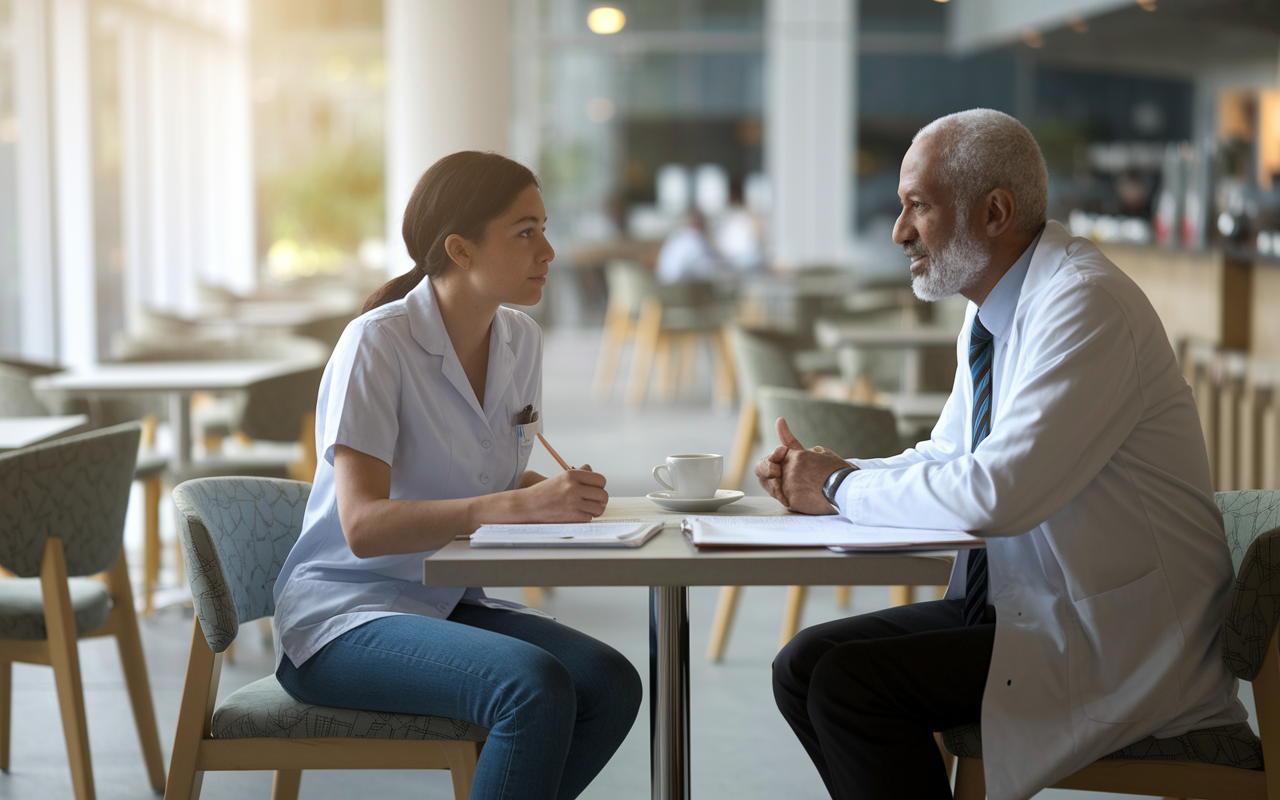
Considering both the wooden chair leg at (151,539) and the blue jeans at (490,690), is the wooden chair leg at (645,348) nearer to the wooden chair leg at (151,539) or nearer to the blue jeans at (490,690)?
the wooden chair leg at (151,539)

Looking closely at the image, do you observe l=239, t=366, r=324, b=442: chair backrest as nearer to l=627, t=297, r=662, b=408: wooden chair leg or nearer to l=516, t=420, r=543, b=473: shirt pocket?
l=516, t=420, r=543, b=473: shirt pocket

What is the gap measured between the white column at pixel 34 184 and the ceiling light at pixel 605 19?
637 centimetres

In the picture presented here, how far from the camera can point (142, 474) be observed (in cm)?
368

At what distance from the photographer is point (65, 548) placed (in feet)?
7.29

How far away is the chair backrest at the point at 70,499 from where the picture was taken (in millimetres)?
2137

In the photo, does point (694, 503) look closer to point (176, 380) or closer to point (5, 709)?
point (5, 709)

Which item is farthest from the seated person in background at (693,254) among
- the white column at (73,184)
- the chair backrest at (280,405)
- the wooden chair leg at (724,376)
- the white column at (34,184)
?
the chair backrest at (280,405)

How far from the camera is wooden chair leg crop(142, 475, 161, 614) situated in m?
3.75

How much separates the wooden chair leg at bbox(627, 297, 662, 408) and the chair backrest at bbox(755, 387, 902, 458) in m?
5.24

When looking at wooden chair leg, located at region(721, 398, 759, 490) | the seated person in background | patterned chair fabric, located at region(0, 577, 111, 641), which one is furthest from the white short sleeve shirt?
the seated person in background

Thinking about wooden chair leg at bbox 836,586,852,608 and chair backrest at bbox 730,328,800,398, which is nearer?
wooden chair leg at bbox 836,586,852,608

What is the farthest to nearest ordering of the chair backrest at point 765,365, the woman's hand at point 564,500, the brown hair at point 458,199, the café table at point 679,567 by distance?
the chair backrest at point 765,365 < the brown hair at point 458,199 < the woman's hand at point 564,500 < the café table at point 679,567

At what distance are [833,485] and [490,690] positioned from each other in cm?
56

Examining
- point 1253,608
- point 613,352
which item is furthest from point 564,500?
point 613,352
